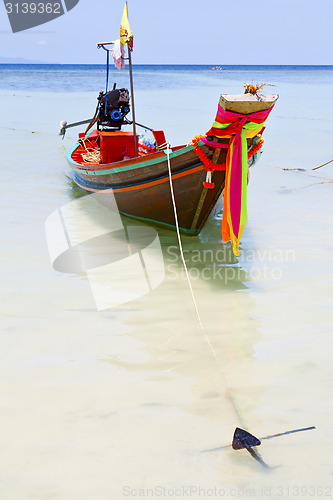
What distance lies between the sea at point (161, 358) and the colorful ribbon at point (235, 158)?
1.70 feet

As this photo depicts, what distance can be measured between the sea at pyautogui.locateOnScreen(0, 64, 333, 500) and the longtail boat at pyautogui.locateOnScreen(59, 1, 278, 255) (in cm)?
35

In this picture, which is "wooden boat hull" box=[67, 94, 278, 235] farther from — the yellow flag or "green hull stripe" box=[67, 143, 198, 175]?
the yellow flag

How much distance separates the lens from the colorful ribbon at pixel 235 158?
4.76 metres

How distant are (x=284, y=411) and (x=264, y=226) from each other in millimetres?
4038

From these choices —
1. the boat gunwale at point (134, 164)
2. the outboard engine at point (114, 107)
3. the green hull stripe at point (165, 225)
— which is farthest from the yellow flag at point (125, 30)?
the green hull stripe at point (165, 225)

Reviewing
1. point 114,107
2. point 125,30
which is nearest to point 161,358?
point 125,30

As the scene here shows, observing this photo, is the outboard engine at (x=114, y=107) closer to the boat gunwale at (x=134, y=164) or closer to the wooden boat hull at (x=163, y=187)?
the boat gunwale at (x=134, y=164)

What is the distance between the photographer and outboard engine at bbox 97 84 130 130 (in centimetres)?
798

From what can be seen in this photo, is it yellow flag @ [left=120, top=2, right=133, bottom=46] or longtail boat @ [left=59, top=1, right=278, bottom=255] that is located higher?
yellow flag @ [left=120, top=2, right=133, bottom=46]

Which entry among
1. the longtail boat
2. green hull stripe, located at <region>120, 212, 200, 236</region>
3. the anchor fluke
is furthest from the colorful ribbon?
the anchor fluke

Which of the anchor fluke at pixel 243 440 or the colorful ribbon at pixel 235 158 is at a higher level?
the colorful ribbon at pixel 235 158

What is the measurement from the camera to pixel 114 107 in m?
8.05

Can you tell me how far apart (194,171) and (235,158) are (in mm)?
524

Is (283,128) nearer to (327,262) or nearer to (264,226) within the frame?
(264,226)
